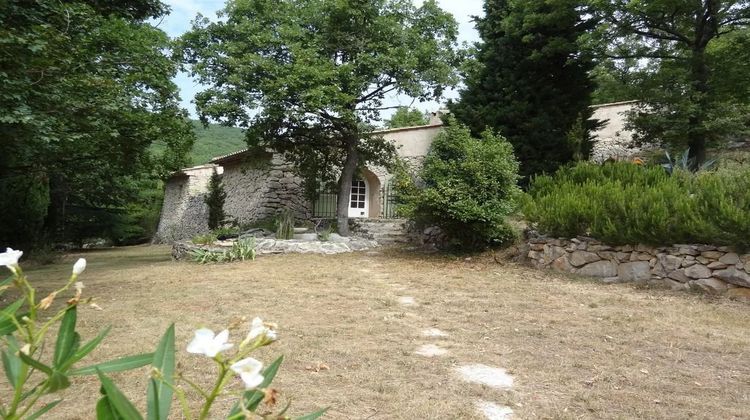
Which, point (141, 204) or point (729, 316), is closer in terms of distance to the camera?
point (729, 316)

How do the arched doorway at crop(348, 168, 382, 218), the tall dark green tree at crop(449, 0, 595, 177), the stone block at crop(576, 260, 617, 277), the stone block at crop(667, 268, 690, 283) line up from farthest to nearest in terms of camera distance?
1. the arched doorway at crop(348, 168, 382, 218)
2. the tall dark green tree at crop(449, 0, 595, 177)
3. the stone block at crop(576, 260, 617, 277)
4. the stone block at crop(667, 268, 690, 283)

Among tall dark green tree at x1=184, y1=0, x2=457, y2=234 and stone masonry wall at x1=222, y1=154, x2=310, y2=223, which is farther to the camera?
stone masonry wall at x1=222, y1=154, x2=310, y2=223

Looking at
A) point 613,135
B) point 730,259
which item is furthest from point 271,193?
point 730,259

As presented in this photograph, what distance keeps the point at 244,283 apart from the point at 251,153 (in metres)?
7.23

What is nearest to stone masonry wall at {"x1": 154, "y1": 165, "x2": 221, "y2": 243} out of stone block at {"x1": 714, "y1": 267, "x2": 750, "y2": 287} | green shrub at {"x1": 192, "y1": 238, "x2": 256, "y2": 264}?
green shrub at {"x1": 192, "y1": 238, "x2": 256, "y2": 264}

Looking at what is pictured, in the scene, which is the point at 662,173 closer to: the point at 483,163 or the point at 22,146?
the point at 483,163

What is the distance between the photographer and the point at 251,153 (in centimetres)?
1327

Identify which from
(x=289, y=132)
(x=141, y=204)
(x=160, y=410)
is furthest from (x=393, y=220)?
(x=141, y=204)

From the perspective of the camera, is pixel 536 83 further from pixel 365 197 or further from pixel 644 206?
pixel 644 206

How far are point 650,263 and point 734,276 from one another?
100 cm

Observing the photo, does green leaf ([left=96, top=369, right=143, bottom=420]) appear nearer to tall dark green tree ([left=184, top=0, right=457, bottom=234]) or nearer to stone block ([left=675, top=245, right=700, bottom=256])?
stone block ([left=675, top=245, right=700, bottom=256])

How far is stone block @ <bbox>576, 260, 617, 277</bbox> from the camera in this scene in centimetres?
696

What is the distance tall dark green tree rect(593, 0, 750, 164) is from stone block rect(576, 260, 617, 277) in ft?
20.7

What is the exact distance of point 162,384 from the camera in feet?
2.81
